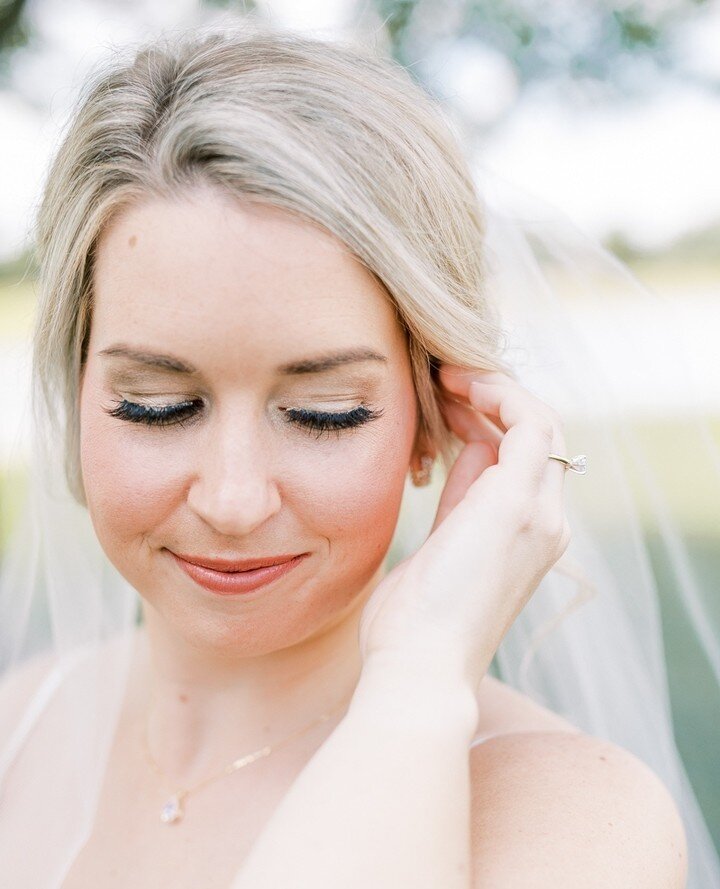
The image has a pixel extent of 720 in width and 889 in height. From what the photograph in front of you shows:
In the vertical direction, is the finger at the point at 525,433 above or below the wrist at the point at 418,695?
above

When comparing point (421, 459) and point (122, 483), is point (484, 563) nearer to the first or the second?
point (421, 459)

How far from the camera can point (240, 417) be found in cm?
189

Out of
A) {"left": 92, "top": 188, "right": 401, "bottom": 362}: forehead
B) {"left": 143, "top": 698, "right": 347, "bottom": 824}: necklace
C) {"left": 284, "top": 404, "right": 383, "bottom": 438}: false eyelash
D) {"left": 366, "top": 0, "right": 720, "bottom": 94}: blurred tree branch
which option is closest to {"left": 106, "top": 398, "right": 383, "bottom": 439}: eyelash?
{"left": 284, "top": 404, "right": 383, "bottom": 438}: false eyelash

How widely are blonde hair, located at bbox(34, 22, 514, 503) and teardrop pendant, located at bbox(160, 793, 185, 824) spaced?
106 cm

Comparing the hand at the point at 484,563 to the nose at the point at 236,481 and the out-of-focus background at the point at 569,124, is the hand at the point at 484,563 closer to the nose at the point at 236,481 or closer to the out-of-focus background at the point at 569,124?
the nose at the point at 236,481

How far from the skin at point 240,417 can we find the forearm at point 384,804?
15.9 inches

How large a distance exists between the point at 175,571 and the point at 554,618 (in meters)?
0.99

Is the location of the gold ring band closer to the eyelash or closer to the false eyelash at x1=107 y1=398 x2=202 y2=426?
the eyelash

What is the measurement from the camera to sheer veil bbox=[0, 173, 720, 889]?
8.48ft

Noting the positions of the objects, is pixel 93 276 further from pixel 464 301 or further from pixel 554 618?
pixel 554 618

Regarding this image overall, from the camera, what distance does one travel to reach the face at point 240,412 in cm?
186

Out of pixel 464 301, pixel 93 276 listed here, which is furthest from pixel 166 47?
pixel 464 301

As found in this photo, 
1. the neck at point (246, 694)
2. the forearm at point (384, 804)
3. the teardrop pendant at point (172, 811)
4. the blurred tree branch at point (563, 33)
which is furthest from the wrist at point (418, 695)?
the blurred tree branch at point (563, 33)

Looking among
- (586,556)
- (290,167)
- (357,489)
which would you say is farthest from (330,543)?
(586,556)
